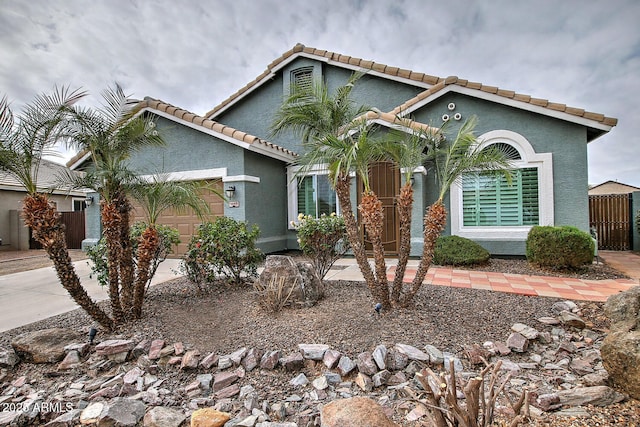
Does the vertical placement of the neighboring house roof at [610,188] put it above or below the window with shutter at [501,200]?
above

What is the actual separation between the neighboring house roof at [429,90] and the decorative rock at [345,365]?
14.3ft

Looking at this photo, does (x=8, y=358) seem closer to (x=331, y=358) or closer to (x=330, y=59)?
(x=331, y=358)

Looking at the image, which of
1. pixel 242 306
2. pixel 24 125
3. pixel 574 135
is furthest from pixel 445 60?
pixel 24 125

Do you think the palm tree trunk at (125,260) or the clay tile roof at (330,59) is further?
the clay tile roof at (330,59)

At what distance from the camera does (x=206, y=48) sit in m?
10.7

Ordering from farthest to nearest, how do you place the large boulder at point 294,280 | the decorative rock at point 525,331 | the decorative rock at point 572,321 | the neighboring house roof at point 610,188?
1. the neighboring house roof at point 610,188
2. the large boulder at point 294,280
3. the decorative rock at point 572,321
4. the decorative rock at point 525,331


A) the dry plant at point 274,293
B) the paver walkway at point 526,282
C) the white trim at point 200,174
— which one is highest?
the white trim at point 200,174

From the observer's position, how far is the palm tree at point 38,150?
4.02 m

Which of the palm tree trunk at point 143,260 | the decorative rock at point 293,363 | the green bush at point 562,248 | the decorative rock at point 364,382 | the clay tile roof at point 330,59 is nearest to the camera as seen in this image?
the decorative rock at point 364,382

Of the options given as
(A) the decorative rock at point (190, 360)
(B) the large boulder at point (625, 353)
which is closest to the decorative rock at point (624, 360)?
(B) the large boulder at point (625, 353)

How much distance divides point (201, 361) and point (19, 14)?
857 centimetres

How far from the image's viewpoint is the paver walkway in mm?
5816

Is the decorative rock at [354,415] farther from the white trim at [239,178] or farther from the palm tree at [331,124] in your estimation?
the white trim at [239,178]

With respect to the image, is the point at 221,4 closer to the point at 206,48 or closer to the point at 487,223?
the point at 206,48
